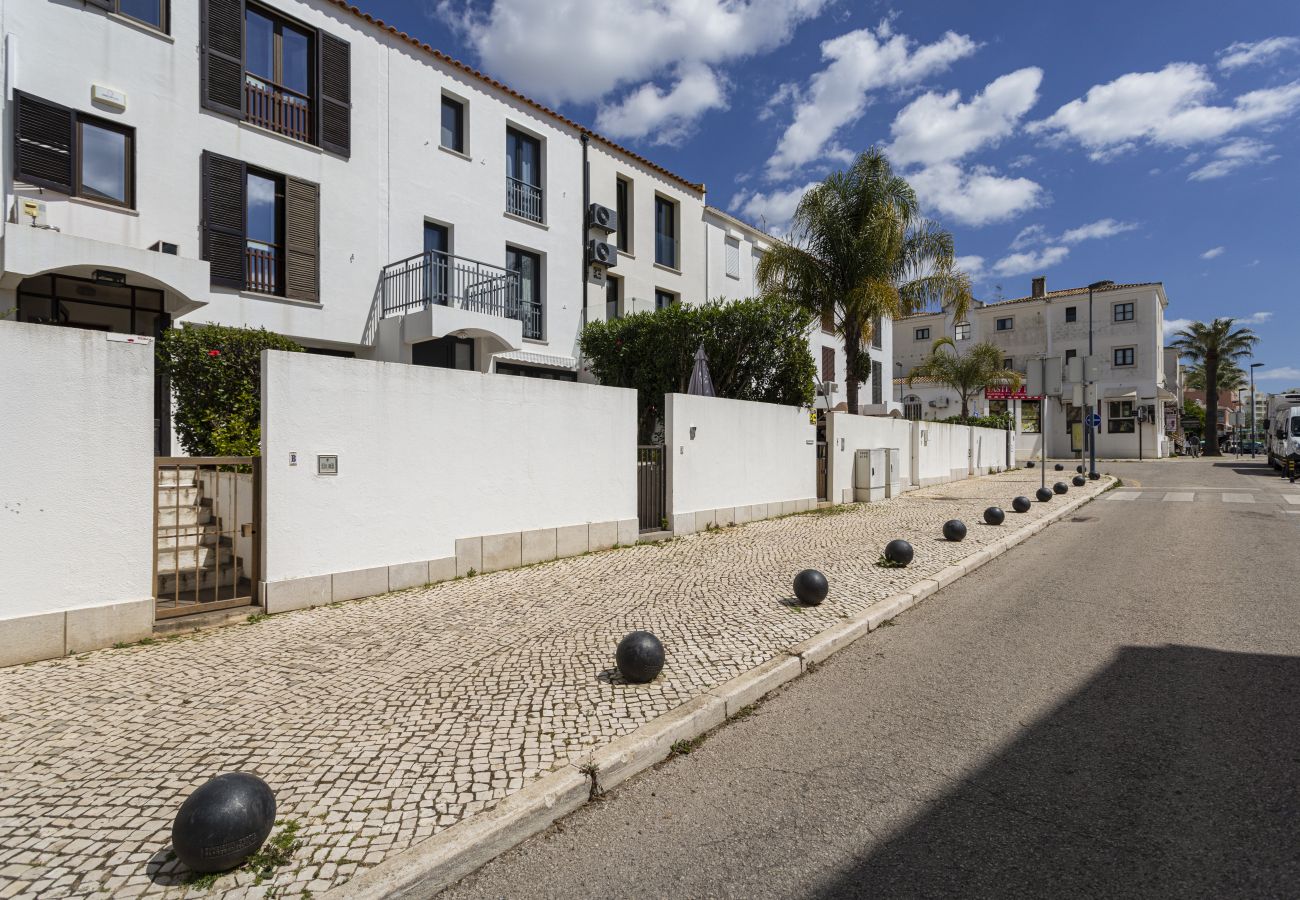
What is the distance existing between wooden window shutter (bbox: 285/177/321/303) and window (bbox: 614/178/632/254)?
354 inches

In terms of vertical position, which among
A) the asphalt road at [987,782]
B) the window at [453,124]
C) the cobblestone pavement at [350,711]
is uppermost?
the window at [453,124]

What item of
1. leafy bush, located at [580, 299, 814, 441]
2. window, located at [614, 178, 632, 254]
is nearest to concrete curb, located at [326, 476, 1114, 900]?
leafy bush, located at [580, 299, 814, 441]

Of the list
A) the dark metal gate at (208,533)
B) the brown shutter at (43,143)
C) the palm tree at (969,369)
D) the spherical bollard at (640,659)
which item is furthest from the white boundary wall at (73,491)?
the palm tree at (969,369)

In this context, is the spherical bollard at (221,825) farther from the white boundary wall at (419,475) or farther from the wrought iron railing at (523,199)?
the wrought iron railing at (523,199)

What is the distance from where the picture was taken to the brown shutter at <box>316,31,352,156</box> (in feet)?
43.4

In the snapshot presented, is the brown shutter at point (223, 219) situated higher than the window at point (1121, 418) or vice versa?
the brown shutter at point (223, 219)

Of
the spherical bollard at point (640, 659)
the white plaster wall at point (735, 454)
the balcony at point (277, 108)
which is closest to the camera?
the spherical bollard at point (640, 659)

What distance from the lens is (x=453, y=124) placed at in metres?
16.0

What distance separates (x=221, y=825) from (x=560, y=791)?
1322 millimetres

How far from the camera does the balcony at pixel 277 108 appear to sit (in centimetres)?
1256

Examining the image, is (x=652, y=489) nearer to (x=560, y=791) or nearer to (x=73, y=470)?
(x=73, y=470)

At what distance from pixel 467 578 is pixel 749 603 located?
324 centimetres

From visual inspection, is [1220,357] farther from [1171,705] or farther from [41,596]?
[41,596]

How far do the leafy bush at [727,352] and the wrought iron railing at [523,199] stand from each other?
4.59 meters
